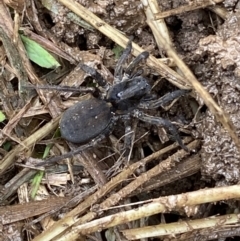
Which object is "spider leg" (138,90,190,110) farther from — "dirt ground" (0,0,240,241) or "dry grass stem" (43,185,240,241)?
"dry grass stem" (43,185,240,241)

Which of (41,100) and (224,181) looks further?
(41,100)

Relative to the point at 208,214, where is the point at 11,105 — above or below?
above

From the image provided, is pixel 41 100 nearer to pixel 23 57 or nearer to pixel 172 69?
pixel 23 57

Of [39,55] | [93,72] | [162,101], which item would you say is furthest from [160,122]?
[39,55]

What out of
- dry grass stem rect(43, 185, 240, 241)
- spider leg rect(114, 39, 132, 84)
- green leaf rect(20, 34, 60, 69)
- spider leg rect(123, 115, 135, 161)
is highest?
green leaf rect(20, 34, 60, 69)

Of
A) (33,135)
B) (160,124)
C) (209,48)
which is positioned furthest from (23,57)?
(209,48)

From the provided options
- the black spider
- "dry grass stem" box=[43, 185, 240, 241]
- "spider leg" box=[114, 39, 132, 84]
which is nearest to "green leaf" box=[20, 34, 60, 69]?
the black spider

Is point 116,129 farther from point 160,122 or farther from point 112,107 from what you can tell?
point 160,122
